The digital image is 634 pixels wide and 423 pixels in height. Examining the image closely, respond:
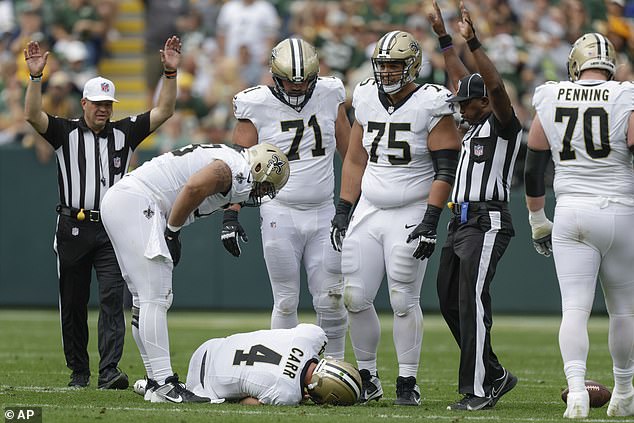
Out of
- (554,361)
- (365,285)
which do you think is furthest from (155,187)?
(554,361)

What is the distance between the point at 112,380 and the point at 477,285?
2435 millimetres

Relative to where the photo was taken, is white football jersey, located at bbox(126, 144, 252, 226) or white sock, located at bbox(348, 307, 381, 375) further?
white sock, located at bbox(348, 307, 381, 375)

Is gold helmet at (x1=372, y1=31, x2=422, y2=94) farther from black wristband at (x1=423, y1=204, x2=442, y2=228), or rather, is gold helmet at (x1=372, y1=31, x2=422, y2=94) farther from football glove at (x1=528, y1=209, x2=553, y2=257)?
football glove at (x1=528, y1=209, x2=553, y2=257)

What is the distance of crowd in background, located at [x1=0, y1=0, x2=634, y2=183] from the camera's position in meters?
13.8

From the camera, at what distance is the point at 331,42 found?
14.4 metres

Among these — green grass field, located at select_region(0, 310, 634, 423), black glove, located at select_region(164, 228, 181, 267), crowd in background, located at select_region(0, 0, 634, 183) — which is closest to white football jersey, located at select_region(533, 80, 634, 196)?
green grass field, located at select_region(0, 310, 634, 423)

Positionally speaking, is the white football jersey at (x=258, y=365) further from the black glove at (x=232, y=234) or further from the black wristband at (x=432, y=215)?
the black wristband at (x=432, y=215)

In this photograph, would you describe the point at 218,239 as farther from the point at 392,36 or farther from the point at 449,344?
the point at 392,36

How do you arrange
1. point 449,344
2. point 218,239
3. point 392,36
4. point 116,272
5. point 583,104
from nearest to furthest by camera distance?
1. point 583,104
2. point 392,36
3. point 116,272
4. point 449,344
5. point 218,239

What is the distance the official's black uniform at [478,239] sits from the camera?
6.69m

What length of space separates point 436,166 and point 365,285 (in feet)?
2.53

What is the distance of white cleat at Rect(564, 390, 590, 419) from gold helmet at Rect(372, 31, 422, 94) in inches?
80.6

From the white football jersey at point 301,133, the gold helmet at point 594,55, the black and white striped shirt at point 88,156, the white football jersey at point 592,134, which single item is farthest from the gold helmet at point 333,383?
the black and white striped shirt at point 88,156

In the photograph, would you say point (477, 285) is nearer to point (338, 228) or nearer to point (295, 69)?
point (338, 228)
